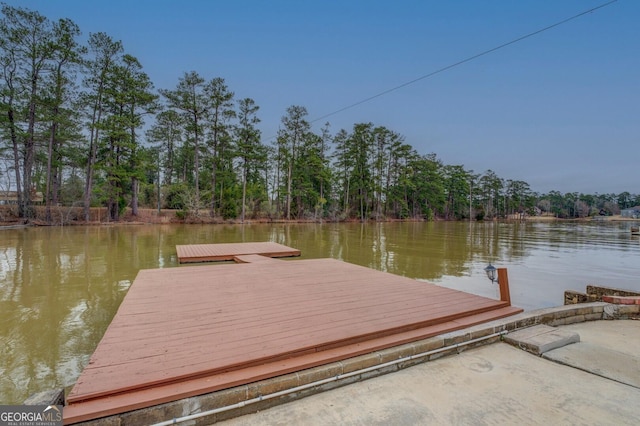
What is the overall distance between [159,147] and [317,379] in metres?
29.3

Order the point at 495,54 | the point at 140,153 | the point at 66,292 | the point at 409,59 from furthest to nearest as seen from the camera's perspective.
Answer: the point at 140,153, the point at 409,59, the point at 495,54, the point at 66,292

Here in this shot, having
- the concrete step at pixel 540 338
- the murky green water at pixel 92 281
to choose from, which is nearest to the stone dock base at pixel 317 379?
the concrete step at pixel 540 338

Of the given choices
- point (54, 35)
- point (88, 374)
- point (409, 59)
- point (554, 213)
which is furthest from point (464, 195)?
point (88, 374)

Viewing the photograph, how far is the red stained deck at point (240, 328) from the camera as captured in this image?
1.60 m

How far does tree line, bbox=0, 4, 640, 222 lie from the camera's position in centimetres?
1568

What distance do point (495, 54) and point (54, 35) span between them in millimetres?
20223

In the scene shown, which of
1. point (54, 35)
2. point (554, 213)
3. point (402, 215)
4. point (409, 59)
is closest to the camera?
point (409, 59)

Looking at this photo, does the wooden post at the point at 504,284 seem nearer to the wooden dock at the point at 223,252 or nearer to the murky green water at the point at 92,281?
the murky green water at the point at 92,281

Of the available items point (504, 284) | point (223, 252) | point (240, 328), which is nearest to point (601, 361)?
point (504, 284)

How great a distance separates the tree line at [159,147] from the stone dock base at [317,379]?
1942 centimetres

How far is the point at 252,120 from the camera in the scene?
2284cm

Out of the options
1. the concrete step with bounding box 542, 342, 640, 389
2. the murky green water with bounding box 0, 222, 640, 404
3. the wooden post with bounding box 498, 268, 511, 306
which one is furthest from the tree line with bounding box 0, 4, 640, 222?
the concrete step with bounding box 542, 342, 640, 389

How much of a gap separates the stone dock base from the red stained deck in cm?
Result: 5

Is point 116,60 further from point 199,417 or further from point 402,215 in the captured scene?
point 402,215
